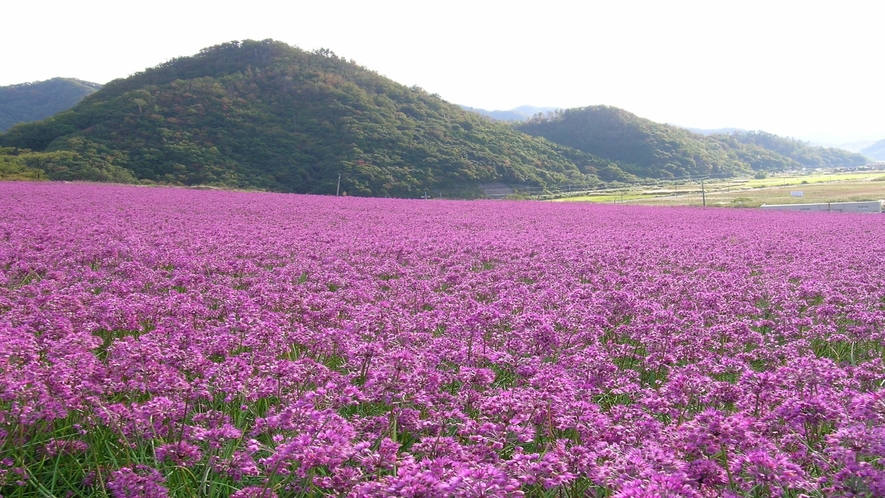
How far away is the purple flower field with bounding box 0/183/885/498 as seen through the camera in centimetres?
217

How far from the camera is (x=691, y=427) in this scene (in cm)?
223

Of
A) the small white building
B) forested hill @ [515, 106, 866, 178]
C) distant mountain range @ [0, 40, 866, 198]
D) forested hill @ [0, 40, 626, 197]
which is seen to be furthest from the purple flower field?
forested hill @ [515, 106, 866, 178]

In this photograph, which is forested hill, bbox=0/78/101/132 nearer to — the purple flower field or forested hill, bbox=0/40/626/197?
forested hill, bbox=0/40/626/197

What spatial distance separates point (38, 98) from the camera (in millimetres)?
135250

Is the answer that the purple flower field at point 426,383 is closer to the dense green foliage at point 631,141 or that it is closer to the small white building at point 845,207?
the small white building at point 845,207

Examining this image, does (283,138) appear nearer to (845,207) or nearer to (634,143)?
(845,207)

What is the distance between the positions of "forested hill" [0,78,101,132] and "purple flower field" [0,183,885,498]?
140 meters

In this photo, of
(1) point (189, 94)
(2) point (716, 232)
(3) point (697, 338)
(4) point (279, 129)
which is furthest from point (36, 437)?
(1) point (189, 94)

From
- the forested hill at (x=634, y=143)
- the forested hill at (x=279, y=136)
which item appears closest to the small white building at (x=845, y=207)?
the forested hill at (x=279, y=136)

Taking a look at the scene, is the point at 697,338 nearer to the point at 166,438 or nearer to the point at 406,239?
the point at 166,438

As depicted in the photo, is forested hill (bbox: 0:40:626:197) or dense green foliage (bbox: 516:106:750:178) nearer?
forested hill (bbox: 0:40:626:197)

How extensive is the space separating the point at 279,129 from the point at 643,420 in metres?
64.0

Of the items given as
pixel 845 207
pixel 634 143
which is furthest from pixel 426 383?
pixel 634 143

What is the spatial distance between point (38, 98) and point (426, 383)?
168 m
